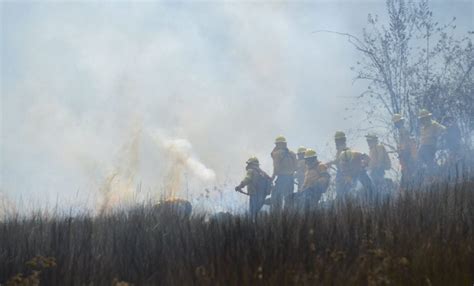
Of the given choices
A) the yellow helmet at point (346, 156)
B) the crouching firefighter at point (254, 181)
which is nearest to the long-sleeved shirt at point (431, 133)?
the yellow helmet at point (346, 156)

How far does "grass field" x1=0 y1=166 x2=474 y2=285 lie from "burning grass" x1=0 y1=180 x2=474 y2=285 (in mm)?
12

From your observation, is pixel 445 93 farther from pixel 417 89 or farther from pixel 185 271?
pixel 185 271

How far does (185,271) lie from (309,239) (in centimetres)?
131

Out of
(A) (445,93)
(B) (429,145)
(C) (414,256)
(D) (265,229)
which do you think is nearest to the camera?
(C) (414,256)

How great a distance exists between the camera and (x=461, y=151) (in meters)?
16.2

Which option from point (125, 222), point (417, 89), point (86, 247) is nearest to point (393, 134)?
point (417, 89)

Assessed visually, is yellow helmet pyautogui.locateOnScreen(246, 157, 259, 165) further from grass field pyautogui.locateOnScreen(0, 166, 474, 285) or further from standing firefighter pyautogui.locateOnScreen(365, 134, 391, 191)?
grass field pyautogui.locateOnScreen(0, 166, 474, 285)

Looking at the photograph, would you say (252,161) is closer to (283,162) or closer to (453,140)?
(283,162)

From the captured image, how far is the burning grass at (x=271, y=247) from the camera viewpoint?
4816 millimetres

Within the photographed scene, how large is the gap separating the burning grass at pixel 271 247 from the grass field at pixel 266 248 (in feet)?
0.04

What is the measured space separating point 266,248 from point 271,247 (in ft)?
0.16

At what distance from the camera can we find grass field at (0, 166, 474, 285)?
15.8 feet

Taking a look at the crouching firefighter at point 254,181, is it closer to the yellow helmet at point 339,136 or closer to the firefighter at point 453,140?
the yellow helmet at point 339,136

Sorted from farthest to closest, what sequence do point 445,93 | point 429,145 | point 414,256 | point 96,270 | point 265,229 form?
1. point 445,93
2. point 429,145
3. point 265,229
4. point 96,270
5. point 414,256
